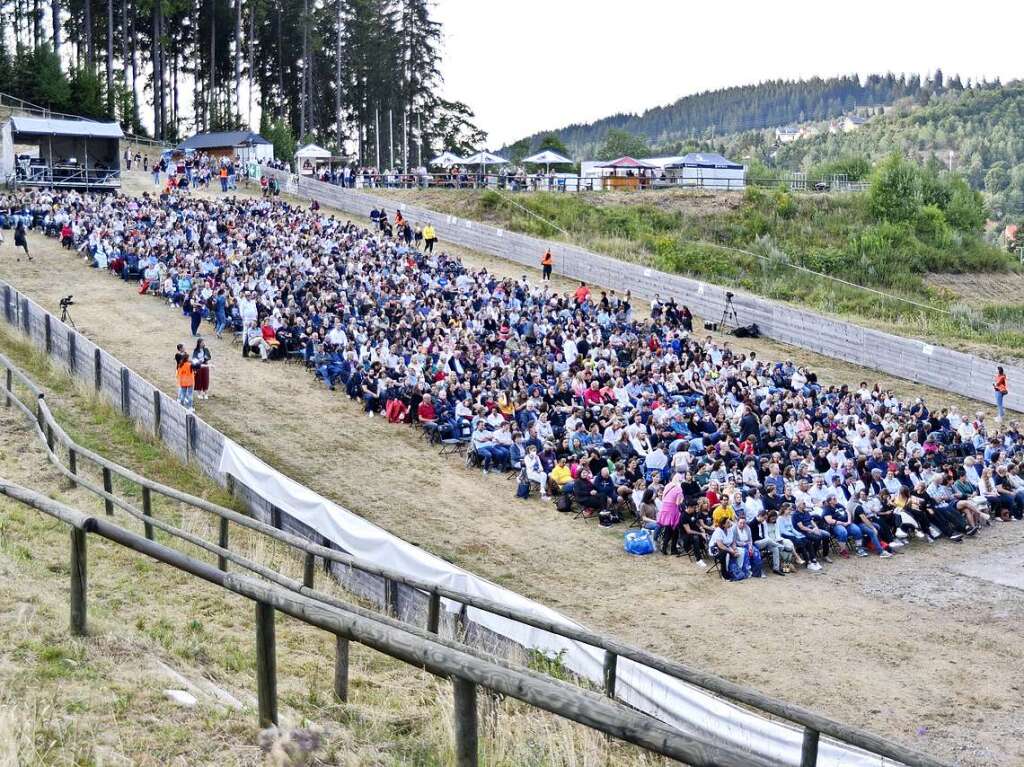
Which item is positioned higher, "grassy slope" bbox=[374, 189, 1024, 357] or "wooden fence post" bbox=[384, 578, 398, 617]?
"grassy slope" bbox=[374, 189, 1024, 357]

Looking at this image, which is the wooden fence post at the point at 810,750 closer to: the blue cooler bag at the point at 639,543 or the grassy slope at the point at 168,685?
the grassy slope at the point at 168,685

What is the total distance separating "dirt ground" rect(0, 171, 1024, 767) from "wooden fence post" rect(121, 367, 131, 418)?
6.71 ft

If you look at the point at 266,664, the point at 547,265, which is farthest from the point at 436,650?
the point at 547,265

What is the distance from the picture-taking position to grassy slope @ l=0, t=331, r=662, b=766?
16.8ft

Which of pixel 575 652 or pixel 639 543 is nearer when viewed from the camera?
pixel 575 652

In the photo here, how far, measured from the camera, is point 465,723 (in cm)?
401

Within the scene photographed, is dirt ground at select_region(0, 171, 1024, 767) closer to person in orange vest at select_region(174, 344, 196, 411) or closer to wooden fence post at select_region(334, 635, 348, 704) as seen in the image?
person in orange vest at select_region(174, 344, 196, 411)

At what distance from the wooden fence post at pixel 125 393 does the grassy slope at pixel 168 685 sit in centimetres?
1129

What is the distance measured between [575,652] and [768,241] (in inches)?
1993

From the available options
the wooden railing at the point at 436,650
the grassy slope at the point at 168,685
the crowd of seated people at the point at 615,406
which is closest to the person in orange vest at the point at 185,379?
the crowd of seated people at the point at 615,406

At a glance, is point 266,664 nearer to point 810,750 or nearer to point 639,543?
point 810,750

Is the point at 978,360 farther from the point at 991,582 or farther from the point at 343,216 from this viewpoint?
the point at 343,216

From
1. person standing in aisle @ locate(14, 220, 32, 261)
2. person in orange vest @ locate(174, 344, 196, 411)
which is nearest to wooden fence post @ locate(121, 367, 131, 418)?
person in orange vest @ locate(174, 344, 196, 411)

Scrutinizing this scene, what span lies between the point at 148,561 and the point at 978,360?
26.6 metres
